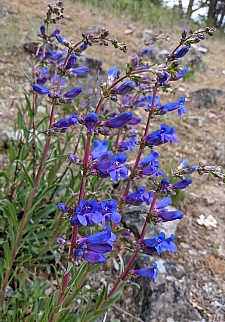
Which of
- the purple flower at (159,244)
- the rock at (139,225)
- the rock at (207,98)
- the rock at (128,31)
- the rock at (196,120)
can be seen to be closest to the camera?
the purple flower at (159,244)

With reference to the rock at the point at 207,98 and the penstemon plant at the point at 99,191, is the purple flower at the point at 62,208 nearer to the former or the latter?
the penstemon plant at the point at 99,191

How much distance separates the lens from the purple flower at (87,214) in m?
Answer: 1.72

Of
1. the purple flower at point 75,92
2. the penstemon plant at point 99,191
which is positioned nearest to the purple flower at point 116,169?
the penstemon plant at point 99,191

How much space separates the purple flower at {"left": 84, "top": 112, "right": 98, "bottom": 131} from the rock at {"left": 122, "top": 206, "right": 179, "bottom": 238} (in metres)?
2.37

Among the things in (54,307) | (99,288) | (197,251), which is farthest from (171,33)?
(54,307)

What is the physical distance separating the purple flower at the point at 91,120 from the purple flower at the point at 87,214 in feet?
1.30

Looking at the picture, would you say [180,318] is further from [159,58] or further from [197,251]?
[159,58]

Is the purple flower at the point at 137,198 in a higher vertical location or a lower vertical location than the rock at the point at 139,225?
higher

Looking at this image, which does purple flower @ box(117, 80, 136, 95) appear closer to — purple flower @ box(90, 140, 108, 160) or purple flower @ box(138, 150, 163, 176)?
purple flower @ box(90, 140, 108, 160)

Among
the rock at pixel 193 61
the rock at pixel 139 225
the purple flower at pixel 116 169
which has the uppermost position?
the rock at pixel 193 61

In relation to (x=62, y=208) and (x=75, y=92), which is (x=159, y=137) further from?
(x=62, y=208)

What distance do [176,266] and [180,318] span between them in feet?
1.96

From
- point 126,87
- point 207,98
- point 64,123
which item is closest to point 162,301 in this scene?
point 64,123

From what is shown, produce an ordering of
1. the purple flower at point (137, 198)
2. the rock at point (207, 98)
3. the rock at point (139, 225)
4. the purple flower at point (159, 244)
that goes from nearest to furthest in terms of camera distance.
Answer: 1. the purple flower at point (159, 244)
2. the purple flower at point (137, 198)
3. the rock at point (139, 225)
4. the rock at point (207, 98)
